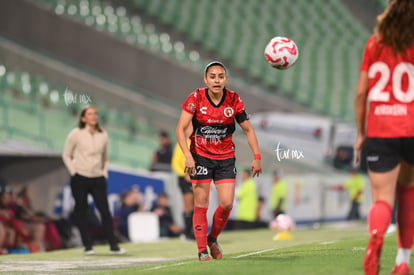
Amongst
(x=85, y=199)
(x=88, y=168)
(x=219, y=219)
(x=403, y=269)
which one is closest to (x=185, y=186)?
(x=85, y=199)

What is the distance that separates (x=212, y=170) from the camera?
868 centimetres

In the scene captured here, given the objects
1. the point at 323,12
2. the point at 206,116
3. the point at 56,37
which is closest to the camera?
the point at 206,116

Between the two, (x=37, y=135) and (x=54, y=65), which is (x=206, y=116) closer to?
(x=37, y=135)

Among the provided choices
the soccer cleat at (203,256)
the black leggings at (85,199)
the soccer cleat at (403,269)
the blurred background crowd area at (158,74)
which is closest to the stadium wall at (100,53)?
the blurred background crowd area at (158,74)

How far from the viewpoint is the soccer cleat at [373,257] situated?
6.05m

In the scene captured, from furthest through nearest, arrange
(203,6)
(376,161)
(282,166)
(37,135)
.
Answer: (203,6)
(282,166)
(37,135)
(376,161)

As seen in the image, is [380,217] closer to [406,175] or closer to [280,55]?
[406,175]

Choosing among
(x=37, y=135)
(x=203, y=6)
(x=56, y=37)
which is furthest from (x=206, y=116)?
(x=203, y=6)

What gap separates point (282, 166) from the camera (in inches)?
895

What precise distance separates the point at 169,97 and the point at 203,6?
7.40m

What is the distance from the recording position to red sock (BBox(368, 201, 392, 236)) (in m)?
6.19

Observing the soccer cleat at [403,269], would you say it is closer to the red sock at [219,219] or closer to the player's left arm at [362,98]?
the player's left arm at [362,98]

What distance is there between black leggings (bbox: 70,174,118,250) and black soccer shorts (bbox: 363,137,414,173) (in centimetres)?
661

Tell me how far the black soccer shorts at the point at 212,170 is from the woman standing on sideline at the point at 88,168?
384 cm
